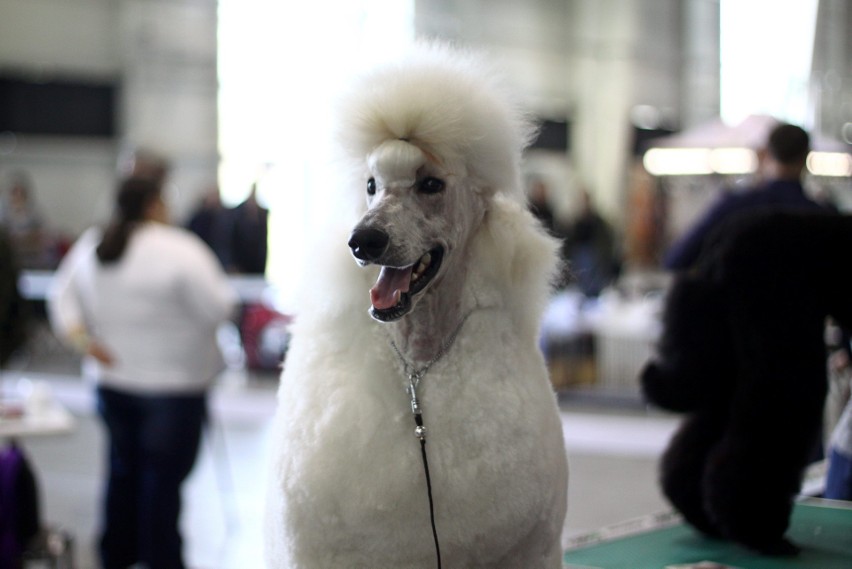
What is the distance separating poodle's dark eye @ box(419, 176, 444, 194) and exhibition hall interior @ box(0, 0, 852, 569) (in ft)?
0.32

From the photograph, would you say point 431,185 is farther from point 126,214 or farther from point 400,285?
point 126,214

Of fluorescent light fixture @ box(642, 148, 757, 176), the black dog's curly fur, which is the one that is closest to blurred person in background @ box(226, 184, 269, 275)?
fluorescent light fixture @ box(642, 148, 757, 176)

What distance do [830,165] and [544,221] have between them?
30.2 feet

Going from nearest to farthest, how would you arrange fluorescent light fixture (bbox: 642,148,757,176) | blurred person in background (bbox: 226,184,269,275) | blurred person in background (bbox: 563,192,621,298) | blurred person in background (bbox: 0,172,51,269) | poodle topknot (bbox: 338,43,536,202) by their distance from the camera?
poodle topknot (bbox: 338,43,536,202) < fluorescent light fixture (bbox: 642,148,757,176) < blurred person in background (bbox: 226,184,269,275) < blurred person in background (bbox: 563,192,621,298) < blurred person in background (bbox: 0,172,51,269)

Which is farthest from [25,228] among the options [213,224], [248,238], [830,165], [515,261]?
[515,261]

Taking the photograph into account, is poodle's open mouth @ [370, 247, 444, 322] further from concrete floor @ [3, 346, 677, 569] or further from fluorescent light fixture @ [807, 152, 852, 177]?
fluorescent light fixture @ [807, 152, 852, 177]

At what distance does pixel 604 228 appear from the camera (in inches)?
370

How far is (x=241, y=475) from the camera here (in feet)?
16.5

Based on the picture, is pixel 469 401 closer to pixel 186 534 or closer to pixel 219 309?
pixel 219 309

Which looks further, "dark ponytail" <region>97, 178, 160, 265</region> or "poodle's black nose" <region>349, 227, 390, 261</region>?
"dark ponytail" <region>97, 178, 160, 265</region>

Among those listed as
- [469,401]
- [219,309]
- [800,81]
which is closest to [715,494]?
[469,401]

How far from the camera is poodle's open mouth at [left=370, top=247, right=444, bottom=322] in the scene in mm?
1294

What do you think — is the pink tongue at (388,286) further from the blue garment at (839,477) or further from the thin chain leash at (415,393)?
the blue garment at (839,477)

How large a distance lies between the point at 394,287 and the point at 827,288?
1.16m
